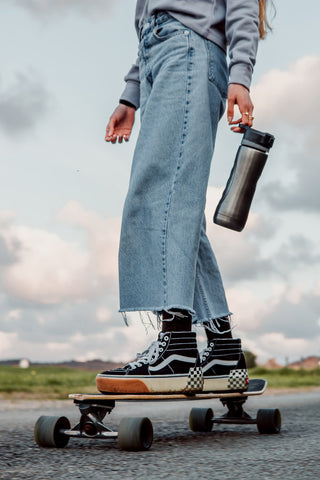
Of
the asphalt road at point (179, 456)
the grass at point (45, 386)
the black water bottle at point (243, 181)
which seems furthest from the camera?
the grass at point (45, 386)

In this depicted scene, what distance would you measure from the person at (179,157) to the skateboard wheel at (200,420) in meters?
0.15

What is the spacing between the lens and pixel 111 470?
1418 millimetres

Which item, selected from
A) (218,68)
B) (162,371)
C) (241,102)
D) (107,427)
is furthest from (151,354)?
(218,68)

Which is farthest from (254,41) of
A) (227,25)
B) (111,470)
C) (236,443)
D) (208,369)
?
(111,470)

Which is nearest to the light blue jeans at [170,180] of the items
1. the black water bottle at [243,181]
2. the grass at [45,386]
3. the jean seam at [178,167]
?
the jean seam at [178,167]

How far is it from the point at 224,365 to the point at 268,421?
0.25m

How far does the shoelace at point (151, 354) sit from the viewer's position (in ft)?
6.38

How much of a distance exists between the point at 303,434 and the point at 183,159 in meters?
1.06

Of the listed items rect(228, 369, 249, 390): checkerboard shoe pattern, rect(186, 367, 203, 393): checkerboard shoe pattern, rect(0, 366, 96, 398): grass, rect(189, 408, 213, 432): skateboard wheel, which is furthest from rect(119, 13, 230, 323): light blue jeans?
rect(0, 366, 96, 398): grass

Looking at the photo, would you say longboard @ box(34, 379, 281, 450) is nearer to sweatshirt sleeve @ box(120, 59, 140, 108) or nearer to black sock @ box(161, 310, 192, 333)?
black sock @ box(161, 310, 192, 333)

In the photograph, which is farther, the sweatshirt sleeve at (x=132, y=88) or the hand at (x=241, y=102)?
the sweatshirt sleeve at (x=132, y=88)

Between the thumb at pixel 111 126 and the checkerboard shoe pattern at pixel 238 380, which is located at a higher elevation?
the thumb at pixel 111 126

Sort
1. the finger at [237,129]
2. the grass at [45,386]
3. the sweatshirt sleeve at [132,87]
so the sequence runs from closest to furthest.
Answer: the finger at [237,129] → the sweatshirt sleeve at [132,87] → the grass at [45,386]

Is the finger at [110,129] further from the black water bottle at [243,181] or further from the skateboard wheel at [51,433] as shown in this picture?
the skateboard wheel at [51,433]
